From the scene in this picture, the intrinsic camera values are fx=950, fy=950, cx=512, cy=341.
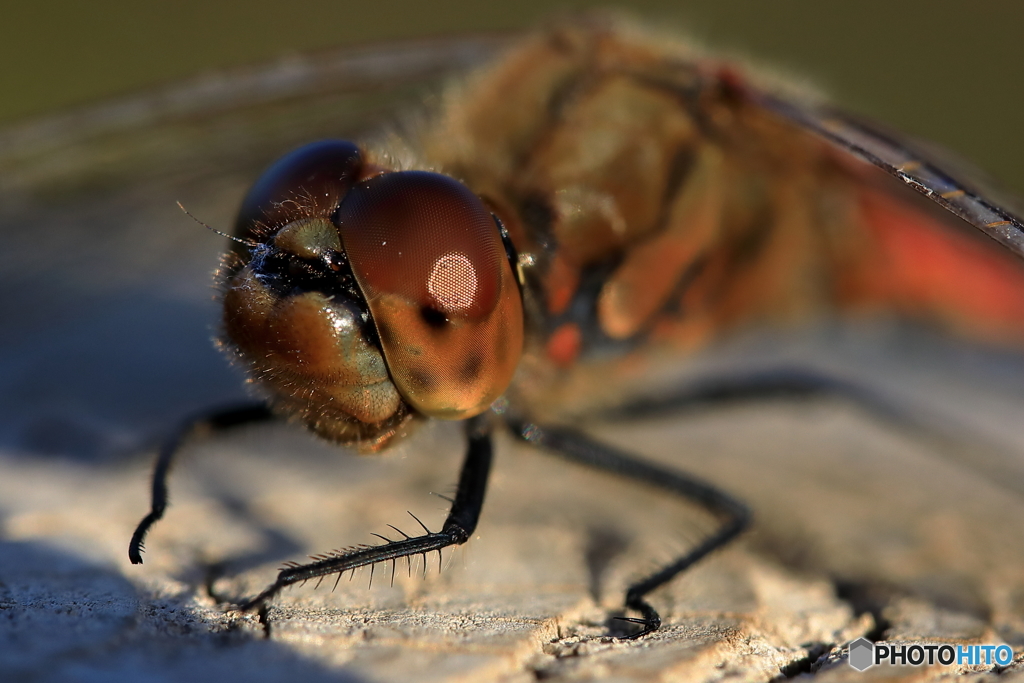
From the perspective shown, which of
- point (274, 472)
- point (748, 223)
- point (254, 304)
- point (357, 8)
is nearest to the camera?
point (254, 304)

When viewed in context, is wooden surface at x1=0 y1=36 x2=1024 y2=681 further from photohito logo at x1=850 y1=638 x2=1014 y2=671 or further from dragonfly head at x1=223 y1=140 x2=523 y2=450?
dragonfly head at x1=223 y1=140 x2=523 y2=450

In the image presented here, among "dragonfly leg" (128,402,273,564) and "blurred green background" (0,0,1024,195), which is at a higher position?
"blurred green background" (0,0,1024,195)

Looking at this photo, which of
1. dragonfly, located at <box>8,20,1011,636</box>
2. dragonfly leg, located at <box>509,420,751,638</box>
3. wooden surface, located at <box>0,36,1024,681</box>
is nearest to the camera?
wooden surface, located at <box>0,36,1024,681</box>

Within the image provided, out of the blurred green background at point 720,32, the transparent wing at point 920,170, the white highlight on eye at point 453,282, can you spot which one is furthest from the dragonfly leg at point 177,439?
the blurred green background at point 720,32

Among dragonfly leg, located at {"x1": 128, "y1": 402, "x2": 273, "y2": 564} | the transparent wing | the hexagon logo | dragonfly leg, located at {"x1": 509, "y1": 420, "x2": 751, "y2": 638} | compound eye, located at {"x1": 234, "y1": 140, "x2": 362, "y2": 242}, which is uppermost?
the transparent wing

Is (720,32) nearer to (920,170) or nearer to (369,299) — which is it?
(920,170)

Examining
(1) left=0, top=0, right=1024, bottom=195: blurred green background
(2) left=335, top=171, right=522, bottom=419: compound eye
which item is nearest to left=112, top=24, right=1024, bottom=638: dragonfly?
(2) left=335, top=171, right=522, bottom=419: compound eye

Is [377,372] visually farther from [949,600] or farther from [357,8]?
[357,8]

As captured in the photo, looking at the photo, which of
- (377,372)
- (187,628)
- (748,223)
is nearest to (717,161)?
(748,223)

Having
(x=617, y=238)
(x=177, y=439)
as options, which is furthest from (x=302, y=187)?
(x=617, y=238)
